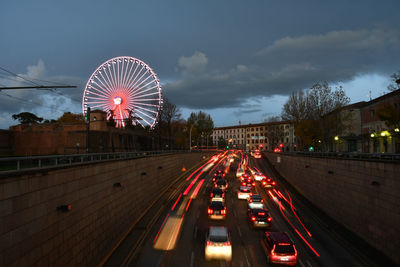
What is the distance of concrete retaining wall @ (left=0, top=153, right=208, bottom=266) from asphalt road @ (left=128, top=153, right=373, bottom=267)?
279cm

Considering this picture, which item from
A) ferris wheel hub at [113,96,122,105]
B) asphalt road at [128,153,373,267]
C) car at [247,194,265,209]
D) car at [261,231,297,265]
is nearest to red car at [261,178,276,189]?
asphalt road at [128,153,373,267]

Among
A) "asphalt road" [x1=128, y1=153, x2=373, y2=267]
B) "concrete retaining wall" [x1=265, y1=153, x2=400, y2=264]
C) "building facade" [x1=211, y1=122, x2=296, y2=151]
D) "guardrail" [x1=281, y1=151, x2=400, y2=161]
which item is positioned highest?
"building facade" [x1=211, y1=122, x2=296, y2=151]

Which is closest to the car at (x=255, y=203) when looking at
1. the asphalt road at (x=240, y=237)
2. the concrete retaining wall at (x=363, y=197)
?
the asphalt road at (x=240, y=237)

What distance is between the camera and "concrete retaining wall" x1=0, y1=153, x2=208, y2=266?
1012 cm

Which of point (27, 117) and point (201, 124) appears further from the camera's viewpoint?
point (201, 124)

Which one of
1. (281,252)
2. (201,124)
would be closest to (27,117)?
(201,124)

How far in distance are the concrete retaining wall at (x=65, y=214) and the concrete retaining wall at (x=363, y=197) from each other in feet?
59.7

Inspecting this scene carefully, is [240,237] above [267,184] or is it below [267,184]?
below

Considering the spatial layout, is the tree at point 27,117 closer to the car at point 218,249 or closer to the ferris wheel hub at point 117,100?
the ferris wheel hub at point 117,100

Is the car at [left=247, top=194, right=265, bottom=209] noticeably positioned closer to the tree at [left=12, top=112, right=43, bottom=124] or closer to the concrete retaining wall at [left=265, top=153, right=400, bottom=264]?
the concrete retaining wall at [left=265, top=153, right=400, bottom=264]

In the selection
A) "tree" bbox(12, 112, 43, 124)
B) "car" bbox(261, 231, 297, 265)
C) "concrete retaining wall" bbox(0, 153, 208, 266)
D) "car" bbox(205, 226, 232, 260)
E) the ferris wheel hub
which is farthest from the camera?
"tree" bbox(12, 112, 43, 124)

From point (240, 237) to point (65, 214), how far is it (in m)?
13.6

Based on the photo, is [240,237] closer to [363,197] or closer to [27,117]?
[363,197]

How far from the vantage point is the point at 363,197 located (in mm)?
21297
